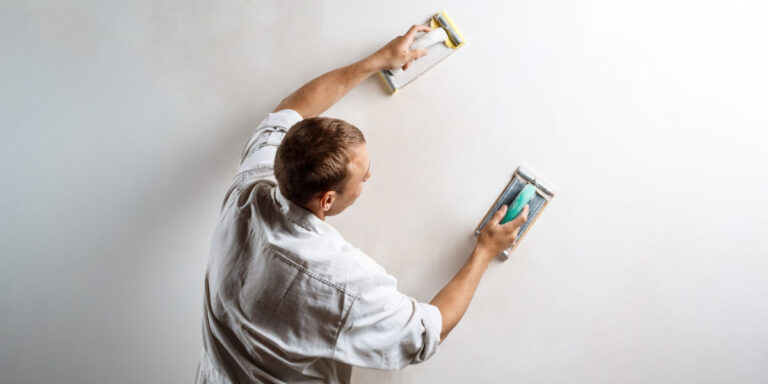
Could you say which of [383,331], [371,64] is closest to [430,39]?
[371,64]

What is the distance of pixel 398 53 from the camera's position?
3.72 feet

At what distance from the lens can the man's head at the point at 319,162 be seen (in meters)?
0.83

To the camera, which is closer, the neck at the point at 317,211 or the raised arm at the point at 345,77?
the neck at the point at 317,211

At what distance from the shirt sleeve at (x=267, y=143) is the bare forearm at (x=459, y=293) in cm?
42

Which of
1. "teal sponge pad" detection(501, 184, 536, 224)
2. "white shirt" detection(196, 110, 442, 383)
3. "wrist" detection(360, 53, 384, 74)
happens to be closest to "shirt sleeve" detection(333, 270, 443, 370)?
"white shirt" detection(196, 110, 442, 383)

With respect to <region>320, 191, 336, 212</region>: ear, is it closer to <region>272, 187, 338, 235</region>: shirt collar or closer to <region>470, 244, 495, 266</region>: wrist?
<region>272, 187, 338, 235</region>: shirt collar

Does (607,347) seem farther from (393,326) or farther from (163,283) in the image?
(163,283)

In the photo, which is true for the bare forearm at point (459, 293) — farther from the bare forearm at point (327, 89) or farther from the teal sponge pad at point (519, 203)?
the bare forearm at point (327, 89)

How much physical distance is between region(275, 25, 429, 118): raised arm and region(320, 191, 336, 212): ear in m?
0.32

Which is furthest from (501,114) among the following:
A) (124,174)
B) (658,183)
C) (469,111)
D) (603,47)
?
(124,174)

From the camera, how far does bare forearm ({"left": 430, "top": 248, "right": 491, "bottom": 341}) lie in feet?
3.22

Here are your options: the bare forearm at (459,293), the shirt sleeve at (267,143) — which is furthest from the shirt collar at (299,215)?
the bare forearm at (459,293)

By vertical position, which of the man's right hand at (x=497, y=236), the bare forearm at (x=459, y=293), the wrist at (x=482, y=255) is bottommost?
the bare forearm at (x=459, y=293)

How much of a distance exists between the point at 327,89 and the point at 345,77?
0.05 m
